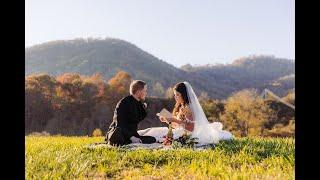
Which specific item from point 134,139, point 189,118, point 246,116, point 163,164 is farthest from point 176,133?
point 246,116

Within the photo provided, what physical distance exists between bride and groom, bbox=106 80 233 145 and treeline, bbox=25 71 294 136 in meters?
23.0

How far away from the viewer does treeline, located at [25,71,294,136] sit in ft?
129

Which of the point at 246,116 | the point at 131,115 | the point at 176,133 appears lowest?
the point at 246,116

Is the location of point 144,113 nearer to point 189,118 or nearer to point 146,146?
point 189,118

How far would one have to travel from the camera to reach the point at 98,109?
132ft

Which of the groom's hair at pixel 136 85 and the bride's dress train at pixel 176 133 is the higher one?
the groom's hair at pixel 136 85

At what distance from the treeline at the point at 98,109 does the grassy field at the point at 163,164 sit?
85.0ft

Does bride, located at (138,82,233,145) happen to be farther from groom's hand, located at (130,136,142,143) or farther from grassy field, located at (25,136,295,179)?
grassy field, located at (25,136,295,179)

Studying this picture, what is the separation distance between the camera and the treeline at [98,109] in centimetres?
3922

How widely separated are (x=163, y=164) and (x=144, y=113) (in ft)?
13.0

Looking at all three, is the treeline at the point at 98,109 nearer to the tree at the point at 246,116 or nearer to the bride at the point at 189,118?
the tree at the point at 246,116

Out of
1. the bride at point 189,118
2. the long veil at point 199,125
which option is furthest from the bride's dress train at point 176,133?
the long veil at point 199,125
